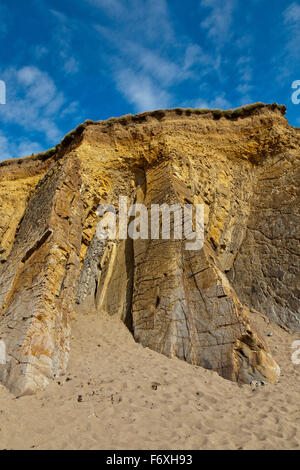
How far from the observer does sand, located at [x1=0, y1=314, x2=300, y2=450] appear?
3721 mm

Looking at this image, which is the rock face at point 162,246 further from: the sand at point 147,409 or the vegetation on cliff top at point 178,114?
the sand at point 147,409

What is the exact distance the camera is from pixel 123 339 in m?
7.70

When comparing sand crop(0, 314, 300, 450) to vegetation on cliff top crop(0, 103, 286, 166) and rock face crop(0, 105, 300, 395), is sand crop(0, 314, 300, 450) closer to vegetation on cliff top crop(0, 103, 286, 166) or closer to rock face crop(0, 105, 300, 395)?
rock face crop(0, 105, 300, 395)

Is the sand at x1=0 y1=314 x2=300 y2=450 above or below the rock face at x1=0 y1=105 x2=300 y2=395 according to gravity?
below

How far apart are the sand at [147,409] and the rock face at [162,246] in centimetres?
48

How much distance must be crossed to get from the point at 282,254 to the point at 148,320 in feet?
18.4

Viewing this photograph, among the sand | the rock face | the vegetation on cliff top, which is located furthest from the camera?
the vegetation on cliff top

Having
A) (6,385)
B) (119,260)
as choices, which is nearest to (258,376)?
(6,385)

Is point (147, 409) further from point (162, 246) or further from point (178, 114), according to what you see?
point (178, 114)

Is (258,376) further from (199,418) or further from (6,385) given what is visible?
(6,385)

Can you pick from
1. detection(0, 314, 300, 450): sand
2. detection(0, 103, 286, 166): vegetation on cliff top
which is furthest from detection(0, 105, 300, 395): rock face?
detection(0, 314, 300, 450): sand

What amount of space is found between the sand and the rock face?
479 mm

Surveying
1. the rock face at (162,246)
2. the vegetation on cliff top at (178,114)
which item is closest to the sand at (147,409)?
the rock face at (162,246)

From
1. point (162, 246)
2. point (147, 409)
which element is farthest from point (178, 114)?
point (147, 409)
